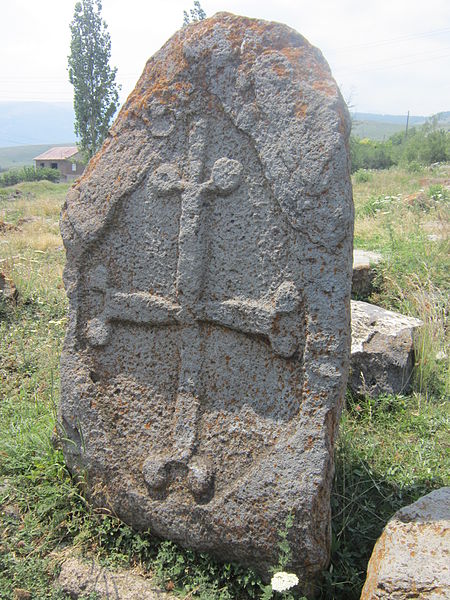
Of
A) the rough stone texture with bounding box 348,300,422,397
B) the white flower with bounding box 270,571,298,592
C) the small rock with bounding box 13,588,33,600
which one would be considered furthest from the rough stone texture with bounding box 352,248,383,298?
the small rock with bounding box 13,588,33,600

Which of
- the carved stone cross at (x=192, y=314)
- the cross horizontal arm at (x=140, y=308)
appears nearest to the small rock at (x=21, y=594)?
the carved stone cross at (x=192, y=314)

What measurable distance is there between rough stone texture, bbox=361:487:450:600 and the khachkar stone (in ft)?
0.81

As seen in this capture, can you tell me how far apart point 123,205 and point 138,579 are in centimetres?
152

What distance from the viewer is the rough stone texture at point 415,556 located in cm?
172

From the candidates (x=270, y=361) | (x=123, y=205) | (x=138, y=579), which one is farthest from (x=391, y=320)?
(x=138, y=579)

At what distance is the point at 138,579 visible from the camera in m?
2.23

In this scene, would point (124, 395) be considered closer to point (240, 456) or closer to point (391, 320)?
point (240, 456)

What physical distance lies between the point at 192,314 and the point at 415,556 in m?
1.16

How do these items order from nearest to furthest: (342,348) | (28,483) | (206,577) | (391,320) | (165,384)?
(342,348) < (206,577) < (165,384) < (28,483) < (391,320)

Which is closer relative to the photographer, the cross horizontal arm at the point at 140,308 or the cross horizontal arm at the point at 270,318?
the cross horizontal arm at the point at 270,318

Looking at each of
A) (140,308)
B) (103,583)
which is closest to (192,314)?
(140,308)

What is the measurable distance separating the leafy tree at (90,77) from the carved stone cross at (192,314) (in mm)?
13806

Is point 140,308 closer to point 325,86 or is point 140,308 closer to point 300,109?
point 300,109

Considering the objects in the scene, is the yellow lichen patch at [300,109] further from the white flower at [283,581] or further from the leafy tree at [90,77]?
the leafy tree at [90,77]
